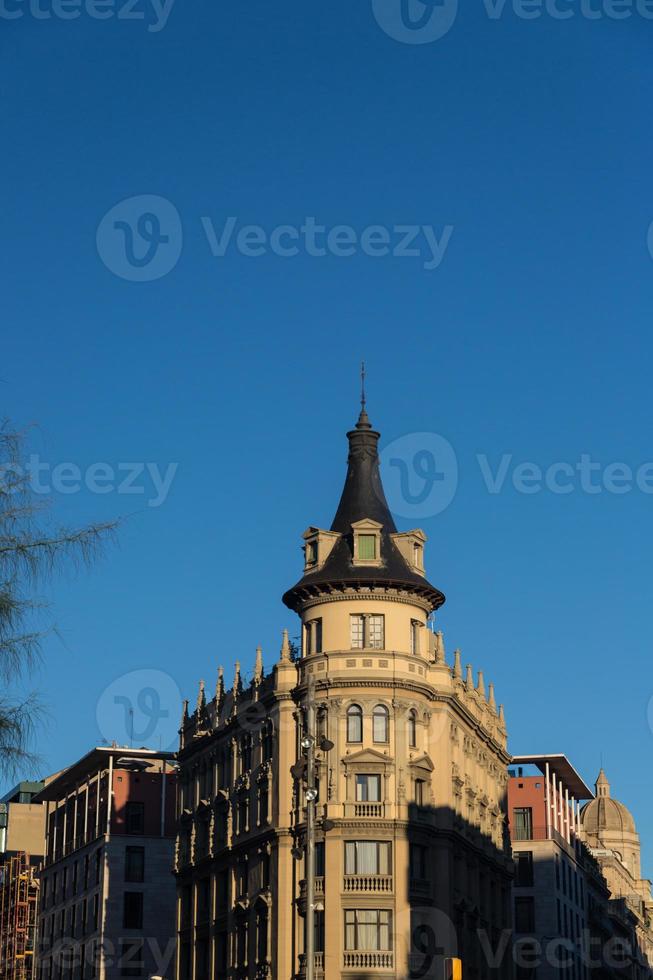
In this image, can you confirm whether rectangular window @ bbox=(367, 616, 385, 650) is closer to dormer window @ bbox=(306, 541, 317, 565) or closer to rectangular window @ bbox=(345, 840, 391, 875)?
dormer window @ bbox=(306, 541, 317, 565)

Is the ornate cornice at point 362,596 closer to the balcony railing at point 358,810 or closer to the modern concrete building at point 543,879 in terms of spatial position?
the balcony railing at point 358,810

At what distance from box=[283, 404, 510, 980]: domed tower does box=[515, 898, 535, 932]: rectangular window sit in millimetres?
27479

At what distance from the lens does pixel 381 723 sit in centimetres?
8219

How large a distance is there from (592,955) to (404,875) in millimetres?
62729

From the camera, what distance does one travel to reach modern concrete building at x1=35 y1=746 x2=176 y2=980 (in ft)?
364

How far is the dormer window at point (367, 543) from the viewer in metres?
84.7

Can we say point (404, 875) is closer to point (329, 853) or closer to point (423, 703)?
point (329, 853)

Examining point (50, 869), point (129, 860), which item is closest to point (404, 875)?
point (129, 860)

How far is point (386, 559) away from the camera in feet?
280

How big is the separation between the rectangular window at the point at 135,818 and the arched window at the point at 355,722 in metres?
38.2

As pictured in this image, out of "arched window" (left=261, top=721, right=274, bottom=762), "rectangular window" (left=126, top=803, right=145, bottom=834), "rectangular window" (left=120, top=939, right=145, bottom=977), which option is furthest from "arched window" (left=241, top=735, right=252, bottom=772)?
"rectangular window" (left=126, top=803, right=145, bottom=834)

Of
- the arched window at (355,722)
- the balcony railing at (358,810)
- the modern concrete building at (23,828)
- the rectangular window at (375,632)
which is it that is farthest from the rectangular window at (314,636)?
the modern concrete building at (23,828)

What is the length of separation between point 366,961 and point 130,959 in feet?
123

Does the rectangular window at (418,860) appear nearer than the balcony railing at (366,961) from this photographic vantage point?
No
